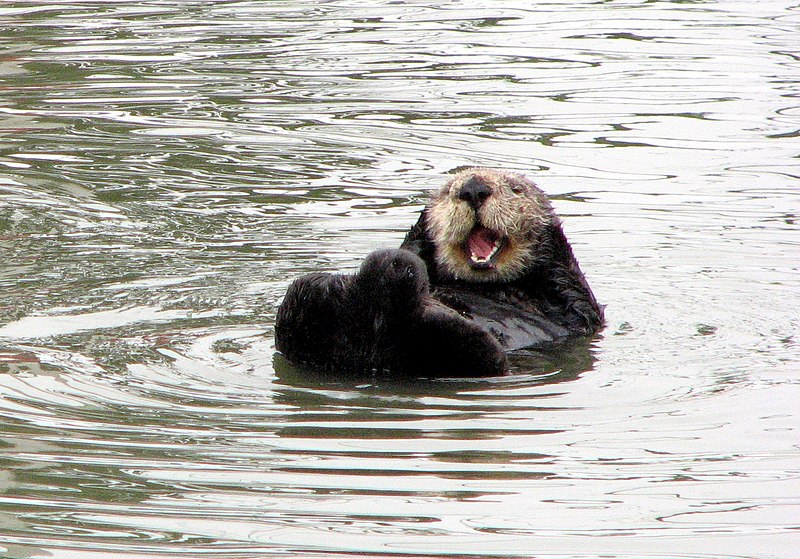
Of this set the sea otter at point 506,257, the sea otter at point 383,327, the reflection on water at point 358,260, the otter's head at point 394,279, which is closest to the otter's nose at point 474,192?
the sea otter at point 506,257

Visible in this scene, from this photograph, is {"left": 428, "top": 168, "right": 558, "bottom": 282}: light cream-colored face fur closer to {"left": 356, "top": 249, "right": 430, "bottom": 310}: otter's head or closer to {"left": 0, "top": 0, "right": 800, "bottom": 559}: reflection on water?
{"left": 0, "top": 0, "right": 800, "bottom": 559}: reflection on water

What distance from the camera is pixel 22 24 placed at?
13.5 metres

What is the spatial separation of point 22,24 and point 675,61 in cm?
650

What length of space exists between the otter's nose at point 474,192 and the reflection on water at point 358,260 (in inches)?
27.0

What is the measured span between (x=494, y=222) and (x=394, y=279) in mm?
1371

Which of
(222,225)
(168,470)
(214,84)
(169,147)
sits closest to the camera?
(168,470)

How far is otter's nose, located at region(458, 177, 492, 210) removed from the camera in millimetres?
5254

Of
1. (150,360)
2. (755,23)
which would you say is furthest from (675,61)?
(150,360)

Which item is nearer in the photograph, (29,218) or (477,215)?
(477,215)

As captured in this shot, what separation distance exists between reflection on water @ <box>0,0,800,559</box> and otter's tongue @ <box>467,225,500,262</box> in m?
0.57

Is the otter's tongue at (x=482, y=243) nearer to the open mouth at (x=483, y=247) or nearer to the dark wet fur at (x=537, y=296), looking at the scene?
the open mouth at (x=483, y=247)

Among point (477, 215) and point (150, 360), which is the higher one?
point (477, 215)

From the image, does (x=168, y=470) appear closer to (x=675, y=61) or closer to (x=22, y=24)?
(x=675, y=61)

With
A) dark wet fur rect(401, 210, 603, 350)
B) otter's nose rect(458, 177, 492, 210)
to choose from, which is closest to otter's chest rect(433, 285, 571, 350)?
dark wet fur rect(401, 210, 603, 350)
